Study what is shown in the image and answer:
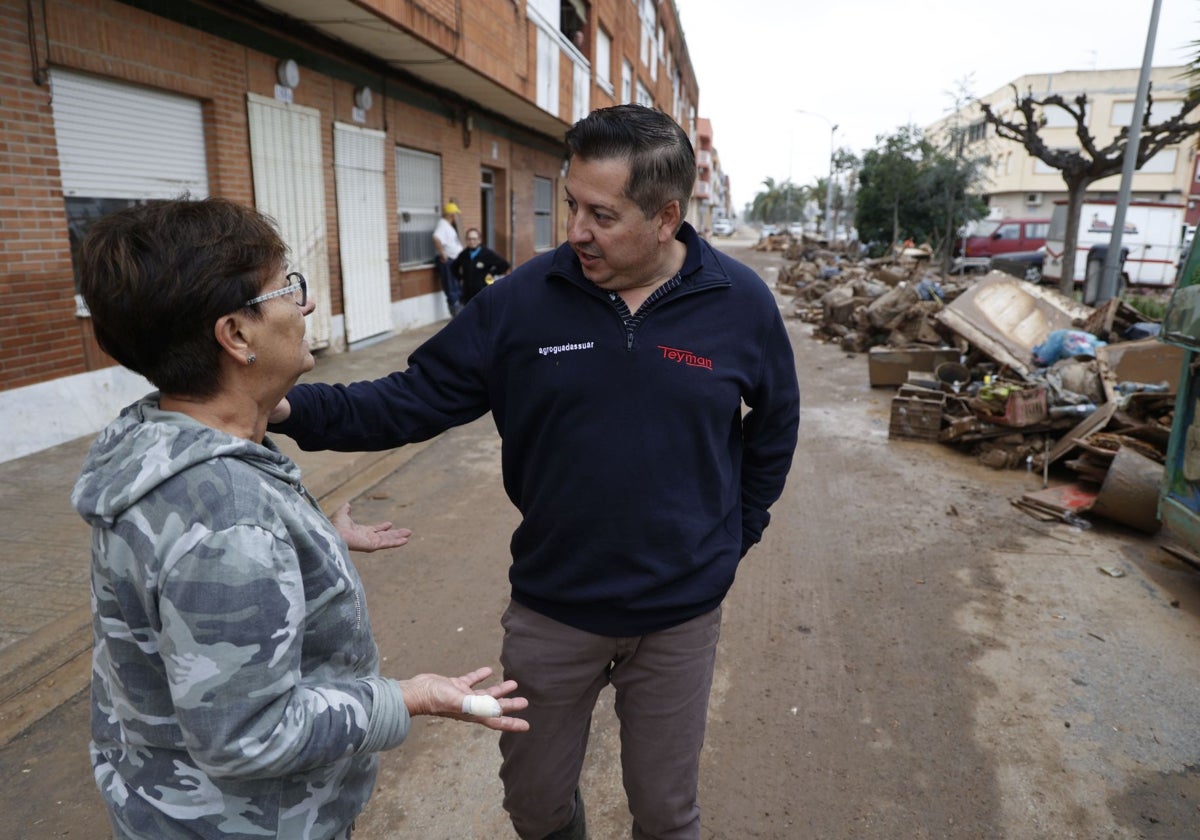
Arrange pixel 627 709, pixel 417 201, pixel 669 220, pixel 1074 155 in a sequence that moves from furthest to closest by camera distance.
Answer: pixel 1074 155 < pixel 417 201 < pixel 627 709 < pixel 669 220

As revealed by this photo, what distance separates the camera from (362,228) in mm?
10859

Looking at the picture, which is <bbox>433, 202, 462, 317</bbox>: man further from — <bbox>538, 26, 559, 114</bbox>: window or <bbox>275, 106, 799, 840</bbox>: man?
<bbox>275, 106, 799, 840</bbox>: man

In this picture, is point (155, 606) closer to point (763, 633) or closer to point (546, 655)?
point (546, 655)

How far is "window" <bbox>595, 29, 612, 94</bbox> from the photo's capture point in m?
20.0

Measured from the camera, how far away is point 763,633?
401 centimetres

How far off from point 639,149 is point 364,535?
3.72 feet

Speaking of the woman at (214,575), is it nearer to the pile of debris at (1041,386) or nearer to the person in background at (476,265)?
the pile of debris at (1041,386)

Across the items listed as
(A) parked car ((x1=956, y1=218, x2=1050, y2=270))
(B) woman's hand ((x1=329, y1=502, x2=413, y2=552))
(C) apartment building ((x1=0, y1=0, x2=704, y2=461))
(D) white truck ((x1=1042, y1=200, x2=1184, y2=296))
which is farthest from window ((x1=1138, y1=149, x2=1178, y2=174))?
(B) woman's hand ((x1=329, y1=502, x2=413, y2=552))

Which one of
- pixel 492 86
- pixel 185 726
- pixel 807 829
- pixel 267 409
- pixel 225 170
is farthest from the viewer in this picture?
pixel 492 86

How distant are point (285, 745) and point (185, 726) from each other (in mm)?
143

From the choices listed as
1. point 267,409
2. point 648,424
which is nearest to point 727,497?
point 648,424

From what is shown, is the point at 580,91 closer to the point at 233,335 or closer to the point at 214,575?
the point at 233,335

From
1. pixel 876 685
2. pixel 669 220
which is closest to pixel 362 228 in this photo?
pixel 876 685

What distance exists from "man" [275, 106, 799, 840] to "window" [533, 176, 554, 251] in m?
17.9
